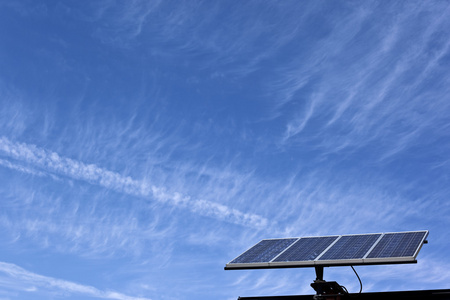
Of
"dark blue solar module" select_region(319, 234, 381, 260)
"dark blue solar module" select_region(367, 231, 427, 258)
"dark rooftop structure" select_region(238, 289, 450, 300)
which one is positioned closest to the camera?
"dark blue solar module" select_region(367, 231, 427, 258)

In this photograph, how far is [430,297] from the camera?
14352 millimetres

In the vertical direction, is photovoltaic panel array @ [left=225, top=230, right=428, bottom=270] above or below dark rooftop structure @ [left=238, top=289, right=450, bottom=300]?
above

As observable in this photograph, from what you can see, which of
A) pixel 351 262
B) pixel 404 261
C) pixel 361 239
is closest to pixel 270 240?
pixel 361 239

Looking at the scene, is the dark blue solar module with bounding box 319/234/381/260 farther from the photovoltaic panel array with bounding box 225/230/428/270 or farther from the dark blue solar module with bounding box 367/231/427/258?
the dark blue solar module with bounding box 367/231/427/258

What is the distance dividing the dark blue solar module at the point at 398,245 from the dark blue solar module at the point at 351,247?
34 cm

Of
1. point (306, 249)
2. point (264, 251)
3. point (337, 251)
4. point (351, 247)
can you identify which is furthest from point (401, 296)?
point (264, 251)

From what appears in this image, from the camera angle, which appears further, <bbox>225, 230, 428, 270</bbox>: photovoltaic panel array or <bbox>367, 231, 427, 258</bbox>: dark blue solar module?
<bbox>225, 230, 428, 270</bbox>: photovoltaic panel array

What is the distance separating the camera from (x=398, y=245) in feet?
43.7

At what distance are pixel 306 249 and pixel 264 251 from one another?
1.65m

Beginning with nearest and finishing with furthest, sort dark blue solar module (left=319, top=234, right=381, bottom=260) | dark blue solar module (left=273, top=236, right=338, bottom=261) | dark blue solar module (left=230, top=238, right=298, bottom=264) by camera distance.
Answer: dark blue solar module (left=319, top=234, right=381, bottom=260)
dark blue solar module (left=273, top=236, right=338, bottom=261)
dark blue solar module (left=230, top=238, right=298, bottom=264)

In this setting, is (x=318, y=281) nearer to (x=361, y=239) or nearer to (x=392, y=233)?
(x=361, y=239)

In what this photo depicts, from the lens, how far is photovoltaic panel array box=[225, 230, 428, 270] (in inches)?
491

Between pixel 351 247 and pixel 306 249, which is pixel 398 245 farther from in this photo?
pixel 306 249

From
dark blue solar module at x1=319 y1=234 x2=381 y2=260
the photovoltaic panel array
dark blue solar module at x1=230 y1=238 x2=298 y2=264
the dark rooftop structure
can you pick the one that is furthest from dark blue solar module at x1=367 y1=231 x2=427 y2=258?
dark blue solar module at x1=230 y1=238 x2=298 y2=264
